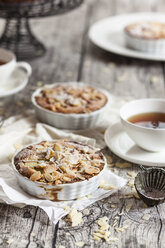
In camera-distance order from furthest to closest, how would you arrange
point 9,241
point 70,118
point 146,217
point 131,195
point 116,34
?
point 116,34, point 70,118, point 131,195, point 146,217, point 9,241

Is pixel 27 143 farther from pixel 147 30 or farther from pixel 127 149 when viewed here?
pixel 147 30

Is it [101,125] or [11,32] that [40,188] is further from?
[11,32]

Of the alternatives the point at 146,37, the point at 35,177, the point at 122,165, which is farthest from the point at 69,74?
the point at 35,177

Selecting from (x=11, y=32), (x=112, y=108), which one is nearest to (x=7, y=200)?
(x=112, y=108)

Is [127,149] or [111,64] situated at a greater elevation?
[127,149]

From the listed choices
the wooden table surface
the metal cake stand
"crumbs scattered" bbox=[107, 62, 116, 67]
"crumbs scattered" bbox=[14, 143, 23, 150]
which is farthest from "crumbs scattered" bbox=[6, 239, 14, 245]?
"crumbs scattered" bbox=[107, 62, 116, 67]

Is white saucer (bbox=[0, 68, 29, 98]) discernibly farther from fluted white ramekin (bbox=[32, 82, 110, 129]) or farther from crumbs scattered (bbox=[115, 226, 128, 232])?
crumbs scattered (bbox=[115, 226, 128, 232])

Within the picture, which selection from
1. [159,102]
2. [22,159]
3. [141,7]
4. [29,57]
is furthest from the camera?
[141,7]
